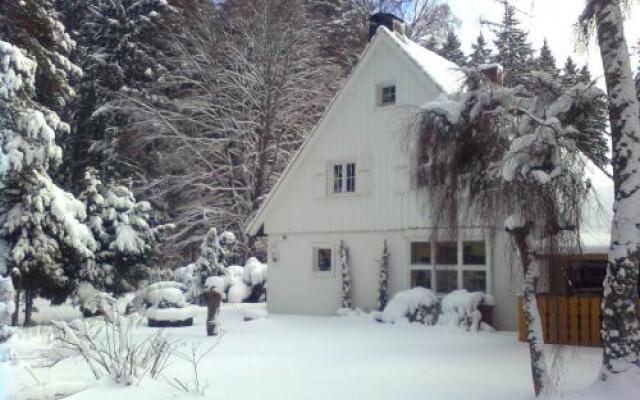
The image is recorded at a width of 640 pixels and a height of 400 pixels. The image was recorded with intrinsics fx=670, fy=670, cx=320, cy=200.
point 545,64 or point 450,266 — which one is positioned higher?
point 545,64

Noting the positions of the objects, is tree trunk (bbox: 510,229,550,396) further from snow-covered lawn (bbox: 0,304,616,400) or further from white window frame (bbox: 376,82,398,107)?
white window frame (bbox: 376,82,398,107)

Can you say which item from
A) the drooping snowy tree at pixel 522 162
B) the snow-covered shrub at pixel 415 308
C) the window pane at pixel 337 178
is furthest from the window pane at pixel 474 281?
the drooping snowy tree at pixel 522 162

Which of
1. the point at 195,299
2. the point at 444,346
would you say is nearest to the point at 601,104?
the point at 444,346

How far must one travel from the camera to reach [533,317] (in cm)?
764

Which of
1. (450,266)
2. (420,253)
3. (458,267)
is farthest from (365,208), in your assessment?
(458,267)

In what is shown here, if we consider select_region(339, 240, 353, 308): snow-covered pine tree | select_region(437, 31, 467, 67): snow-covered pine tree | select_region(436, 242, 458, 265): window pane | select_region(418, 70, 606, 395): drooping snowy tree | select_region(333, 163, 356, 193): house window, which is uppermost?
select_region(437, 31, 467, 67): snow-covered pine tree

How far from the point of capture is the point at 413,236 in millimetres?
16859

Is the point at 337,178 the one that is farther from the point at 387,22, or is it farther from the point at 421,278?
the point at 387,22

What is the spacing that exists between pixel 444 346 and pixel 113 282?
1172 cm

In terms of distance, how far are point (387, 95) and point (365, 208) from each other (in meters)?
3.13

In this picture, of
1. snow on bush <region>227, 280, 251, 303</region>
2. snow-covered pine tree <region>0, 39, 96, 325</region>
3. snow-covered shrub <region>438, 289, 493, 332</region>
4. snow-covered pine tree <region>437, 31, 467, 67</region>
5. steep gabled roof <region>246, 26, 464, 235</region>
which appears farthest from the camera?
snow-covered pine tree <region>437, 31, 467, 67</region>

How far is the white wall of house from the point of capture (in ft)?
56.2

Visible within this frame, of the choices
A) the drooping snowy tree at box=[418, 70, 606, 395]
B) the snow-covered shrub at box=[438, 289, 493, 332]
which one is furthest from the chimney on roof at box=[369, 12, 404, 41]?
A: the drooping snowy tree at box=[418, 70, 606, 395]

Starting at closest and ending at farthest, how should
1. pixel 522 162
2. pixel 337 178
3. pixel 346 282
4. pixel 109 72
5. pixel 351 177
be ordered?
pixel 522 162, pixel 346 282, pixel 351 177, pixel 337 178, pixel 109 72
